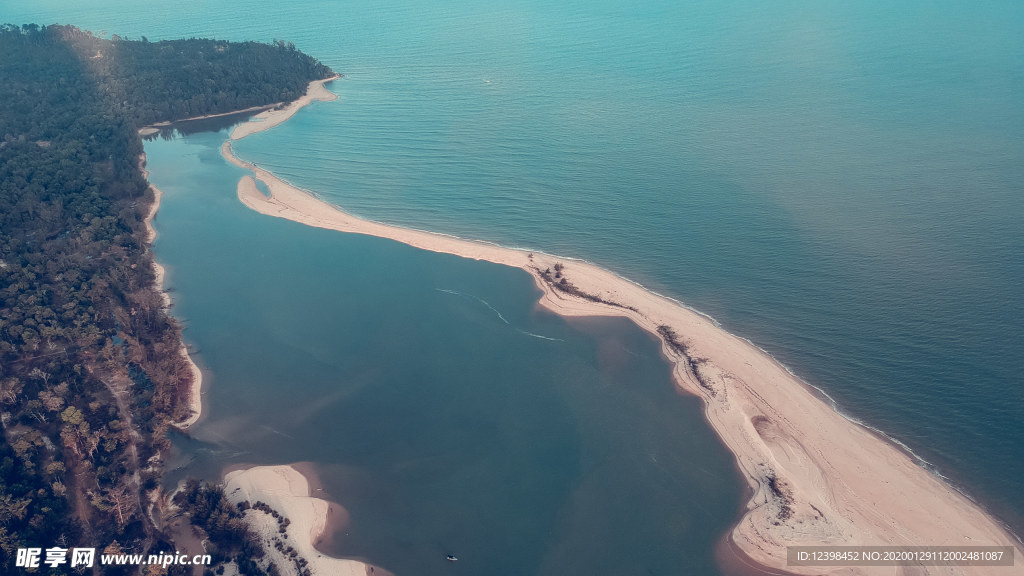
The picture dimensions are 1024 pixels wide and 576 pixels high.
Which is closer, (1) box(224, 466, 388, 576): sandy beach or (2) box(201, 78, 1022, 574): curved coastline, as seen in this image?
(1) box(224, 466, 388, 576): sandy beach

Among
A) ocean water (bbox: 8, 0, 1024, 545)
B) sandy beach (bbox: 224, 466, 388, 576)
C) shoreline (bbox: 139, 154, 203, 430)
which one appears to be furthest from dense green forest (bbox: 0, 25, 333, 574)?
ocean water (bbox: 8, 0, 1024, 545)

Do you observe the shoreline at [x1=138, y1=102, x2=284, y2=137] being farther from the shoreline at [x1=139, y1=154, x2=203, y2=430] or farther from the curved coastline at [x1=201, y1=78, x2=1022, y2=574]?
the curved coastline at [x1=201, y1=78, x2=1022, y2=574]

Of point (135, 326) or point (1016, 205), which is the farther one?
point (1016, 205)

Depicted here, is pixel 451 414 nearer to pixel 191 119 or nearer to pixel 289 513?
pixel 289 513

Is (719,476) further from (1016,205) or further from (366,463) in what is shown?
(1016,205)

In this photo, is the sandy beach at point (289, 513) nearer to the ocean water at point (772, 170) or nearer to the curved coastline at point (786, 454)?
the curved coastline at point (786, 454)

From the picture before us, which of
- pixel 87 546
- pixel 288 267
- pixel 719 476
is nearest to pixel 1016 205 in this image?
pixel 719 476

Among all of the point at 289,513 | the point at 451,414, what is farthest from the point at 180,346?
the point at 451,414
